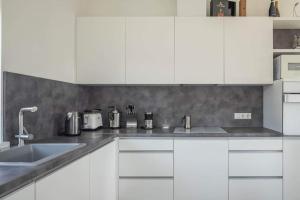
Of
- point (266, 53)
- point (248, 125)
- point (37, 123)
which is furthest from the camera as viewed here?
point (248, 125)

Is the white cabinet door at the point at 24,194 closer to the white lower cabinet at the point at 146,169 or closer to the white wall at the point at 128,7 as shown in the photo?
the white lower cabinet at the point at 146,169

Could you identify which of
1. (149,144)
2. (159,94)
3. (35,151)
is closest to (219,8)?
(159,94)

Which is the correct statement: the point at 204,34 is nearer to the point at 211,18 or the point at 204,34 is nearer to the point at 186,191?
the point at 211,18

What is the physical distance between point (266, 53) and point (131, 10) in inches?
Answer: 65.7

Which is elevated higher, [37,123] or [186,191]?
[37,123]

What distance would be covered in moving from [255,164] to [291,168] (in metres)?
0.35

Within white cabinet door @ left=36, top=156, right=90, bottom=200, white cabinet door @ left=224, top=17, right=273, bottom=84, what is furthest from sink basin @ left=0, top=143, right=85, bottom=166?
white cabinet door @ left=224, top=17, right=273, bottom=84

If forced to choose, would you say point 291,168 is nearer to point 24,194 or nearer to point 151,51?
point 151,51

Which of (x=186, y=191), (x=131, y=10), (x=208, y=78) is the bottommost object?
(x=186, y=191)

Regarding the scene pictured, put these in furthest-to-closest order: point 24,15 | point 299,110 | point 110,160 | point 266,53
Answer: point 266,53, point 299,110, point 110,160, point 24,15

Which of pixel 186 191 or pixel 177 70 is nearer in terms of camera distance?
pixel 186 191

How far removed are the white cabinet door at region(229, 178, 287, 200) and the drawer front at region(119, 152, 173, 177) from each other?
0.65 m

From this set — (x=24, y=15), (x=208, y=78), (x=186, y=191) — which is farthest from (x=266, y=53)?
(x=24, y=15)

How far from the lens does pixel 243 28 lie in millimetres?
3020
